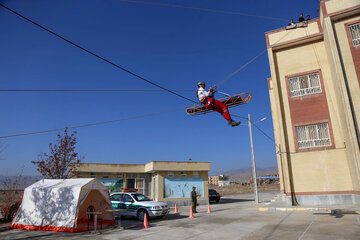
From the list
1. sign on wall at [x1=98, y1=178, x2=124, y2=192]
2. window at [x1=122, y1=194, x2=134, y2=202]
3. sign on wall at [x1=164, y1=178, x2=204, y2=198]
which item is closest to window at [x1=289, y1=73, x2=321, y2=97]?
sign on wall at [x1=164, y1=178, x2=204, y2=198]

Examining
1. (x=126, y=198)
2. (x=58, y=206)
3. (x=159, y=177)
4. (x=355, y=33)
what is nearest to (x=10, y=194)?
(x=58, y=206)

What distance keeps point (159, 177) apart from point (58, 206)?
13.7m

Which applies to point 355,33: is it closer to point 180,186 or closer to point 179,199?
point 180,186

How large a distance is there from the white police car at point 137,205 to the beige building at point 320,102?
8.72 meters

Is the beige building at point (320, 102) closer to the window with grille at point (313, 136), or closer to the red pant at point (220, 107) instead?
the window with grille at point (313, 136)

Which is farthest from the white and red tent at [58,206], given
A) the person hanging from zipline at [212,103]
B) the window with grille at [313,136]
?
the window with grille at [313,136]

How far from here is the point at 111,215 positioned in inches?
523

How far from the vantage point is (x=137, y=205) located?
48.3 ft

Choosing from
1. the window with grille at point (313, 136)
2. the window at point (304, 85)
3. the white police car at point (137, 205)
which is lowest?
the white police car at point (137, 205)

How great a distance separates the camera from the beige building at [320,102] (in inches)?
589

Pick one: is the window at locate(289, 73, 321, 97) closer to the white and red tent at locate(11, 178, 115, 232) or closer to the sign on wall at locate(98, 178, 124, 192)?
the white and red tent at locate(11, 178, 115, 232)

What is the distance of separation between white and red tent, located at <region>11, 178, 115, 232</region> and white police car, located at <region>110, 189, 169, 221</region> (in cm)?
184

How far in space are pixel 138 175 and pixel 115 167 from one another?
8.81 ft

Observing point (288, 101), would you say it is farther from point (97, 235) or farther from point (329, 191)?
point (97, 235)
